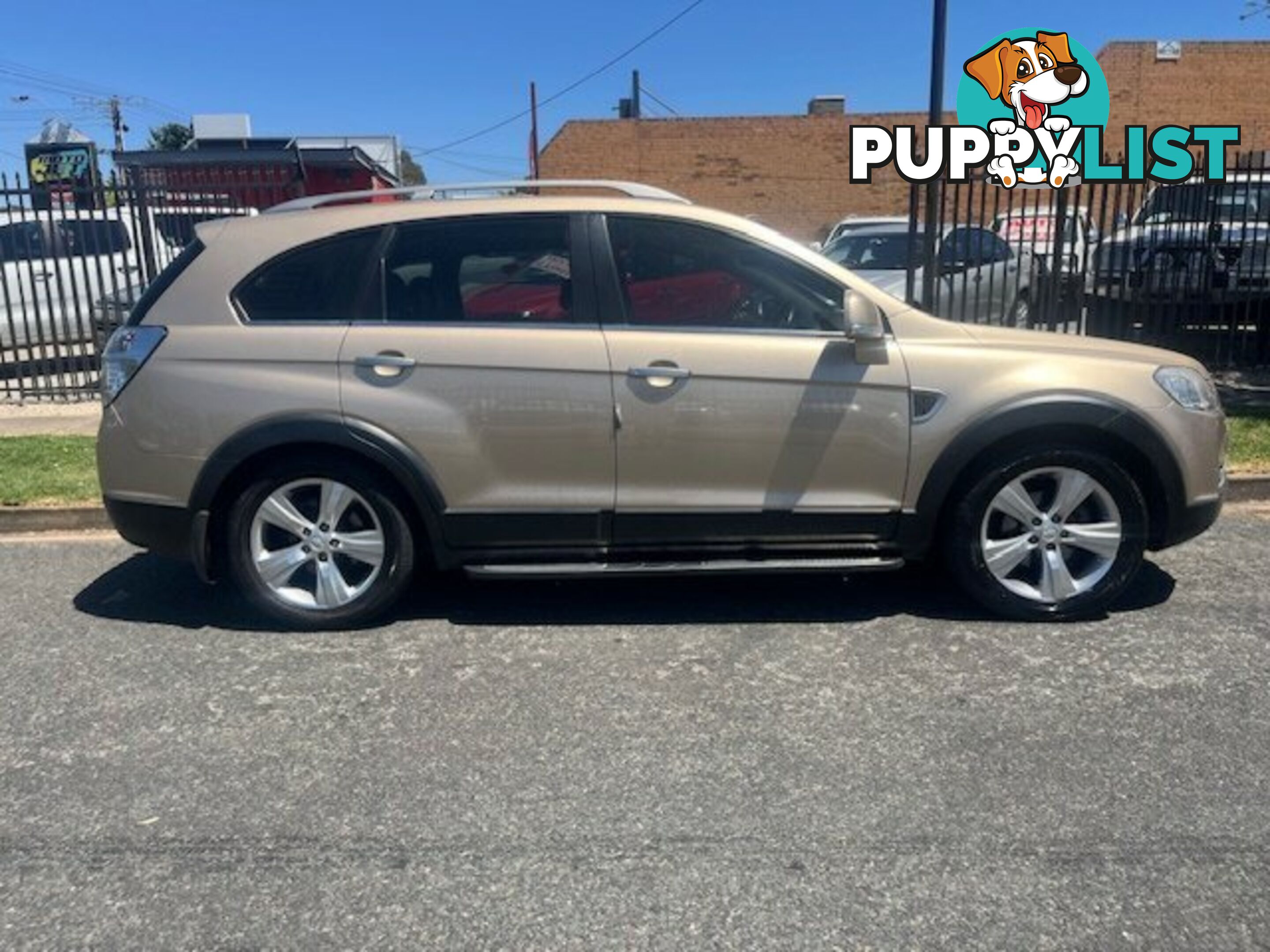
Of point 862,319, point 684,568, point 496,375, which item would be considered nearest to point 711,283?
point 862,319

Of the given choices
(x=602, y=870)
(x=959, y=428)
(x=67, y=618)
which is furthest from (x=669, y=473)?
(x=67, y=618)

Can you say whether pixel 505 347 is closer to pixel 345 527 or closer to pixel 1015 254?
pixel 345 527

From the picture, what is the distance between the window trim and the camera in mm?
4453

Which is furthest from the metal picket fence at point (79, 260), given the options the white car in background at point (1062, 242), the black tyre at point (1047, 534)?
the black tyre at point (1047, 534)

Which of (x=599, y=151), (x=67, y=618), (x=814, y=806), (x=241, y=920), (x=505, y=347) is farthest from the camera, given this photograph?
(x=599, y=151)

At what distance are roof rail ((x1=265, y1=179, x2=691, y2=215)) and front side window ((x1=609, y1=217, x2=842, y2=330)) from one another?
0.27 meters

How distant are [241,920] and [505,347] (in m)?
2.35

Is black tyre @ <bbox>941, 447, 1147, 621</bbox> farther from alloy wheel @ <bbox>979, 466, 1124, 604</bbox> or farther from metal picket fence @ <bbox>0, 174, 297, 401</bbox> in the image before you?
metal picket fence @ <bbox>0, 174, 297, 401</bbox>

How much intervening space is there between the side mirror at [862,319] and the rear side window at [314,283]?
75.1 inches

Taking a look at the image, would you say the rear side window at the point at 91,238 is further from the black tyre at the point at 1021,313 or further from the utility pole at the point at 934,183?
the black tyre at the point at 1021,313

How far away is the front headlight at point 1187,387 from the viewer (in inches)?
179

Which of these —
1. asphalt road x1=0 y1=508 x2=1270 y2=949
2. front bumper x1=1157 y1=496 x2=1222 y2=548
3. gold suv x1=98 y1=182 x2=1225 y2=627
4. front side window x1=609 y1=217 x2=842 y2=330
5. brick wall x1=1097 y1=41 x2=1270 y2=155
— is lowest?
asphalt road x1=0 y1=508 x2=1270 y2=949

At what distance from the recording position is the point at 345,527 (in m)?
4.59

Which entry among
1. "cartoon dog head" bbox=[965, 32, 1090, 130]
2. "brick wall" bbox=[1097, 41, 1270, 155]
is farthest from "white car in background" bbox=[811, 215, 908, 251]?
"brick wall" bbox=[1097, 41, 1270, 155]
